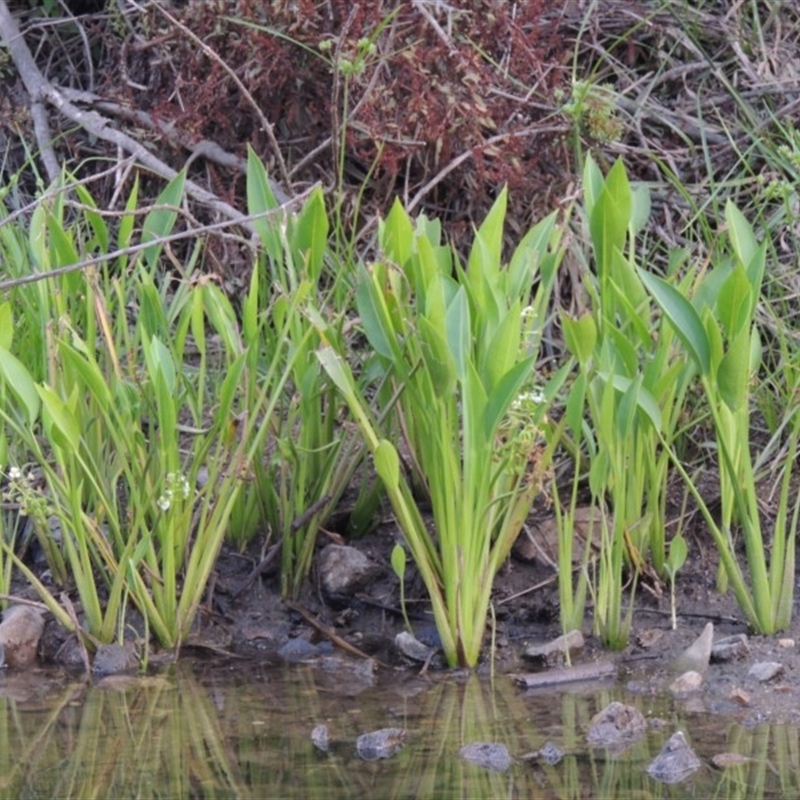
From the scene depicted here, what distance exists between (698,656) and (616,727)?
15.2 inches

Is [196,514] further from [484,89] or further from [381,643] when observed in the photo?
[484,89]

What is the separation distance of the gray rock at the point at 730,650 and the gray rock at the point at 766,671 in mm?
60

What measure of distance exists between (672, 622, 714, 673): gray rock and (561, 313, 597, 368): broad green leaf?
0.58 meters

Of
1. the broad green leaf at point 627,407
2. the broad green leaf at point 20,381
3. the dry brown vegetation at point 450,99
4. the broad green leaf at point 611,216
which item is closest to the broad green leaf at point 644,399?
the broad green leaf at point 627,407

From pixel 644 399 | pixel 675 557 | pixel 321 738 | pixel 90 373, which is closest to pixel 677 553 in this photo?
pixel 675 557

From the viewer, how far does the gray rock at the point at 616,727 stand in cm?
241

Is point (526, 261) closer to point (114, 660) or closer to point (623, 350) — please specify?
point (623, 350)

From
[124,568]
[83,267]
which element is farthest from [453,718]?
[83,267]

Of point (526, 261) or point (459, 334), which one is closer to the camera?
point (459, 334)

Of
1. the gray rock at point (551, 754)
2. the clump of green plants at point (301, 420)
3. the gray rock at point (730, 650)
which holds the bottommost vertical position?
the gray rock at point (730, 650)

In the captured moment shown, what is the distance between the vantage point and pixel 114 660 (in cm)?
286

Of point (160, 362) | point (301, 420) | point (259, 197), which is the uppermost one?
point (259, 197)

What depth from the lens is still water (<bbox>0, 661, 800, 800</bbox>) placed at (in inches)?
88.2

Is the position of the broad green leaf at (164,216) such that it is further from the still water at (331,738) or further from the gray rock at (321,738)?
the gray rock at (321,738)
